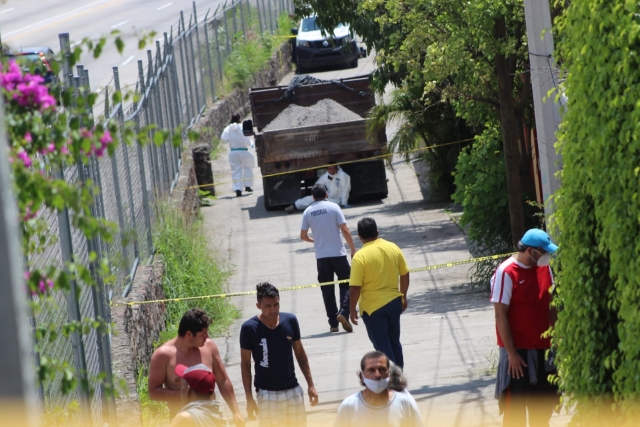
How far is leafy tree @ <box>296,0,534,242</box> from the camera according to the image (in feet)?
36.9

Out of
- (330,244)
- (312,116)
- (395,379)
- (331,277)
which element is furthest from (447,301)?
(312,116)

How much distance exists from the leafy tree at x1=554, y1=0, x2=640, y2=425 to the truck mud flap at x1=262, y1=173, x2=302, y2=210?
1337cm

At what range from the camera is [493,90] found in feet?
39.4

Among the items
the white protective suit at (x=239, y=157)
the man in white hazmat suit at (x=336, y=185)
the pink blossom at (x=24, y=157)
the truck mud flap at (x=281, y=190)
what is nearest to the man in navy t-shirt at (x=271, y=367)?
the pink blossom at (x=24, y=157)

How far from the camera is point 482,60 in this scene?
466 inches

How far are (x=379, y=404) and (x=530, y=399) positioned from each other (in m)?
1.67

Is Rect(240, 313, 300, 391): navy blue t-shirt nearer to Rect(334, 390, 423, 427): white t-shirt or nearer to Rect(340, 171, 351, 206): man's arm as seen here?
Rect(334, 390, 423, 427): white t-shirt

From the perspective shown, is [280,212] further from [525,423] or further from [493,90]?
[525,423]

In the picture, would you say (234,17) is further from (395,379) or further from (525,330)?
(395,379)

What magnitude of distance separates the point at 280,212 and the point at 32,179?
54.4 ft

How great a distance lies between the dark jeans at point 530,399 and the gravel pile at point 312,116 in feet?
40.7

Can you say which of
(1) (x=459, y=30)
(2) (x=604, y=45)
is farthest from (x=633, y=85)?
(1) (x=459, y=30)

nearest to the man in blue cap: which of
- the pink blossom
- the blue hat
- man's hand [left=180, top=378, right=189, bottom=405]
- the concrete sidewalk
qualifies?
the blue hat

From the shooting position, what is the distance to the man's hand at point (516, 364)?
6938 millimetres
